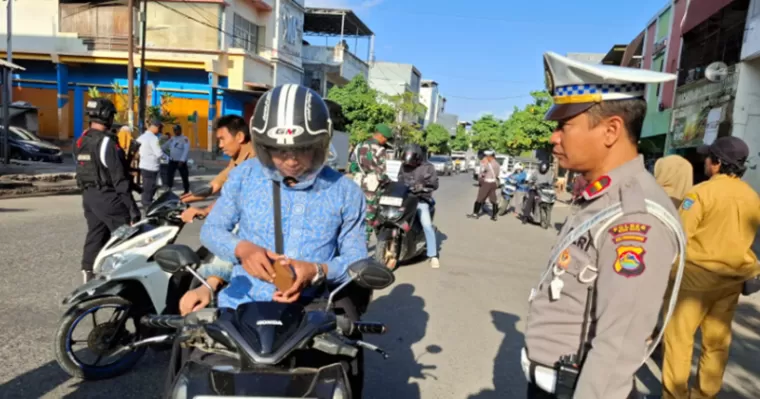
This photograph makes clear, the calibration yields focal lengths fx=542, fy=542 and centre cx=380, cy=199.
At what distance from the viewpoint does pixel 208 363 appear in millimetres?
1789

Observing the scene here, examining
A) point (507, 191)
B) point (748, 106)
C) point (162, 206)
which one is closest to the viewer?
point (162, 206)

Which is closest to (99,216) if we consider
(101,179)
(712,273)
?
(101,179)

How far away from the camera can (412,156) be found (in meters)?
8.09

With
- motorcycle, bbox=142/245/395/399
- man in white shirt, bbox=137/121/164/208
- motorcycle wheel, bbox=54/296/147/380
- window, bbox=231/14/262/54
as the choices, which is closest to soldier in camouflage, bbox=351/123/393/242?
motorcycle wheel, bbox=54/296/147/380

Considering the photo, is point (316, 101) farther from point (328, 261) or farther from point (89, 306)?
point (89, 306)

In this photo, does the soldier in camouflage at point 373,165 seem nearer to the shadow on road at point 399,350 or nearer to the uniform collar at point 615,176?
the shadow on road at point 399,350

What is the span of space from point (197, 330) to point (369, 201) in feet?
18.7

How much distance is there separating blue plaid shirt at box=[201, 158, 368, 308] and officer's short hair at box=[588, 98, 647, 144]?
1.03 m

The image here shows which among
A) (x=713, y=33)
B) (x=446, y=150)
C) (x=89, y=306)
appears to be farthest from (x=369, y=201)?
(x=446, y=150)

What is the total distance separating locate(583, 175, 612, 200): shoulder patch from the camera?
1.73 m

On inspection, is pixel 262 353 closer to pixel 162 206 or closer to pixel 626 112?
pixel 626 112

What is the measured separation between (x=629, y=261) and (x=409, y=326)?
3.65 metres

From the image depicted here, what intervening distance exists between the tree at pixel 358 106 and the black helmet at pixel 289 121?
→ 118 feet

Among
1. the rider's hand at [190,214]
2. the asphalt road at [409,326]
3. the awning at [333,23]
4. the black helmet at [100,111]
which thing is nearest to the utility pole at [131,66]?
the asphalt road at [409,326]
